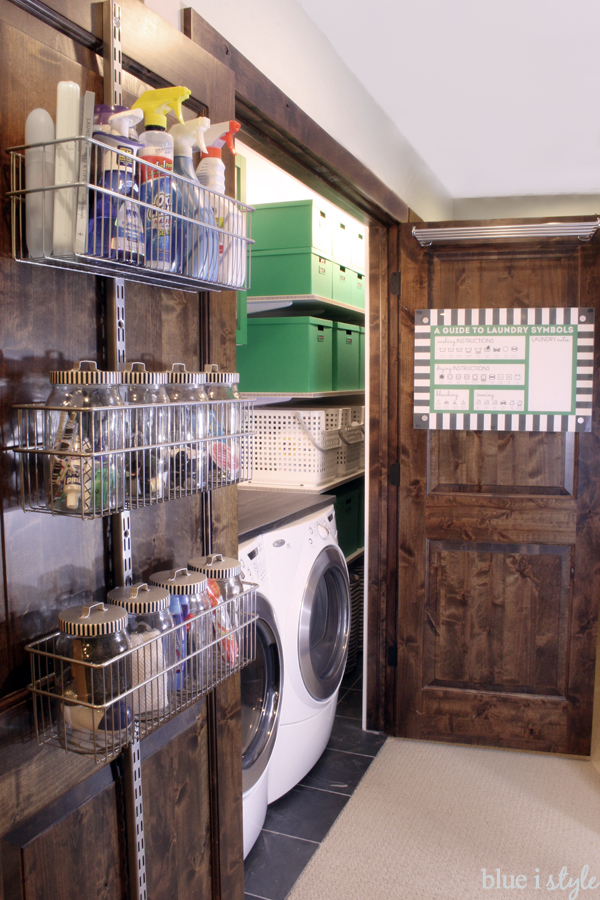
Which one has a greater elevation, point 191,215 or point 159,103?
point 159,103

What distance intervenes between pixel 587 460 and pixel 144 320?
2.08 metres

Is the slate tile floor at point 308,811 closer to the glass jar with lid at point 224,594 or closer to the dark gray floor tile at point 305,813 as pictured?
the dark gray floor tile at point 305,813

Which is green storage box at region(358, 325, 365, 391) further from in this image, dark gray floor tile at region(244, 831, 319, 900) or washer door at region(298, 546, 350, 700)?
dark gray floor tile at region(244, 831, 319, 900)

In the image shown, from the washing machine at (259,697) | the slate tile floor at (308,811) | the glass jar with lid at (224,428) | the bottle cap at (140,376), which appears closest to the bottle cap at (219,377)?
the glass jar with lid at (224,428)

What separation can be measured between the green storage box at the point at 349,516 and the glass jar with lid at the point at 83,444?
2.42 metres

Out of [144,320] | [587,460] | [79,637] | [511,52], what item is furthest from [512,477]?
[79,637]

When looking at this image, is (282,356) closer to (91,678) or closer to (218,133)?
(218,133)

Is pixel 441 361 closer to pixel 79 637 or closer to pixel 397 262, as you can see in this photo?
pixel 397 262

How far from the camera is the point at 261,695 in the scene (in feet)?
7.44

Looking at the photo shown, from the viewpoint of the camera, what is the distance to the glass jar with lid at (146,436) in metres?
1.11

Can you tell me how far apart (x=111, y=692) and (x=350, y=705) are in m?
2.46

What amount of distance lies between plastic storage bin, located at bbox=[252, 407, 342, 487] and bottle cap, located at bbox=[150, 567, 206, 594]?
5.96 feet

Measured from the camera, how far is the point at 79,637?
1054 millimetres

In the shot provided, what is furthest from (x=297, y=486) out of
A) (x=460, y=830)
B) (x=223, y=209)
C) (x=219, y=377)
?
(x=223, y=209)
